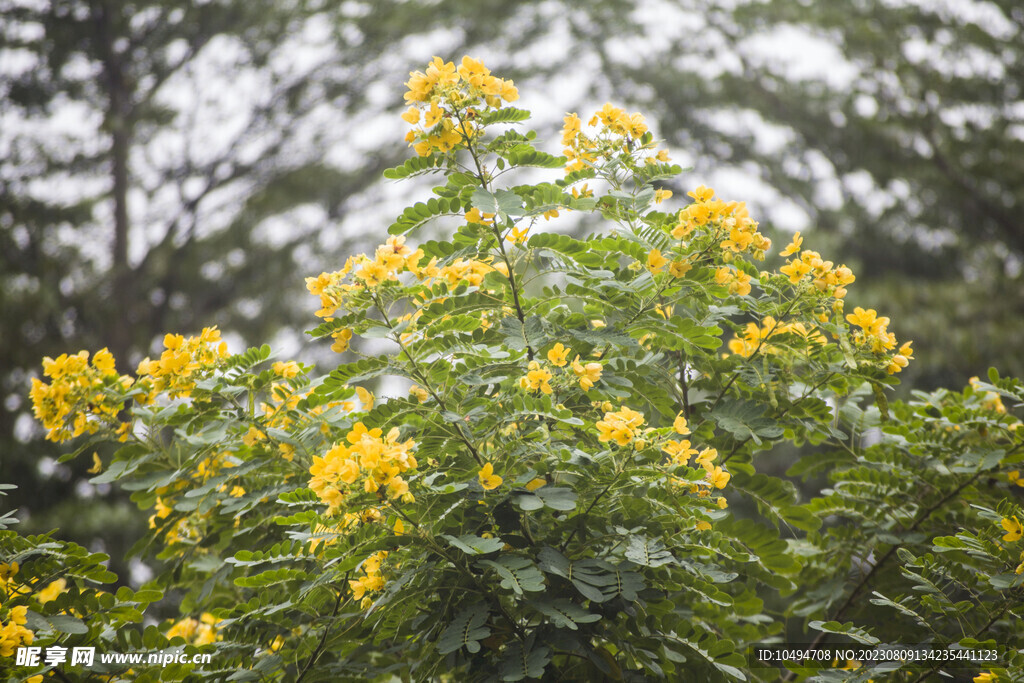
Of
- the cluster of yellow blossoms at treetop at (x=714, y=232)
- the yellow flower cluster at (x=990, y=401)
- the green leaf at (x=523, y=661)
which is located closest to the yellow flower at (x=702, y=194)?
the cluster of yellow blossoms at treetop at (x=714, y=232)

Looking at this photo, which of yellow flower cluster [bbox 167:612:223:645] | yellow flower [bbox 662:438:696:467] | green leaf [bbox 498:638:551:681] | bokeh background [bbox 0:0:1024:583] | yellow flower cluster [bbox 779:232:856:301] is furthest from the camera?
bokeh background [bbox 0:0:1024:583]

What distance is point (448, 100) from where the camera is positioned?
1868 millimetres

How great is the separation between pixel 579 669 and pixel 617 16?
9.01 meters

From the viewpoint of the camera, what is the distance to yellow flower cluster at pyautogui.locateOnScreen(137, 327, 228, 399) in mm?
2174

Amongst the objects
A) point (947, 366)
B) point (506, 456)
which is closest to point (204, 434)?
point (506, 456)

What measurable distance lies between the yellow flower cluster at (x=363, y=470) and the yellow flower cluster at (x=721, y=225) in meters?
0.92

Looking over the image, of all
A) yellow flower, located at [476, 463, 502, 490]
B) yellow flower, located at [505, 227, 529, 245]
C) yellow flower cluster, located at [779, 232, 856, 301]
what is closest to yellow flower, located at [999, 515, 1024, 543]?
yellow flower cluster, located at [779, 232, 856, 301]

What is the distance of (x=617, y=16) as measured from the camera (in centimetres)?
944

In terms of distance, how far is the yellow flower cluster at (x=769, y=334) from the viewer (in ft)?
7.20

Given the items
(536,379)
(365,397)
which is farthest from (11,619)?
(536,379)

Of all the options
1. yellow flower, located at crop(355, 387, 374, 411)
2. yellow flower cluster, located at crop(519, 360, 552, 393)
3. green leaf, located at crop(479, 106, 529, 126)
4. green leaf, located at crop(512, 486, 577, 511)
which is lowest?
green leaf, located at crop(512, 486, 577, 511)

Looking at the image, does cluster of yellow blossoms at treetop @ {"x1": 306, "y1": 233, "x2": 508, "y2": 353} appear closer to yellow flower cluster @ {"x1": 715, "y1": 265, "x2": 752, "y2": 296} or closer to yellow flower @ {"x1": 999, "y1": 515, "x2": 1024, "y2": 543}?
yellow flower cluster @ {"x1": 715, "y1": 265, "x2": 752, "y2": 296}

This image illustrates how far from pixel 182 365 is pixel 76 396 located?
0.32m

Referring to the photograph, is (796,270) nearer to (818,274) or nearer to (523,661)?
(818,274)
